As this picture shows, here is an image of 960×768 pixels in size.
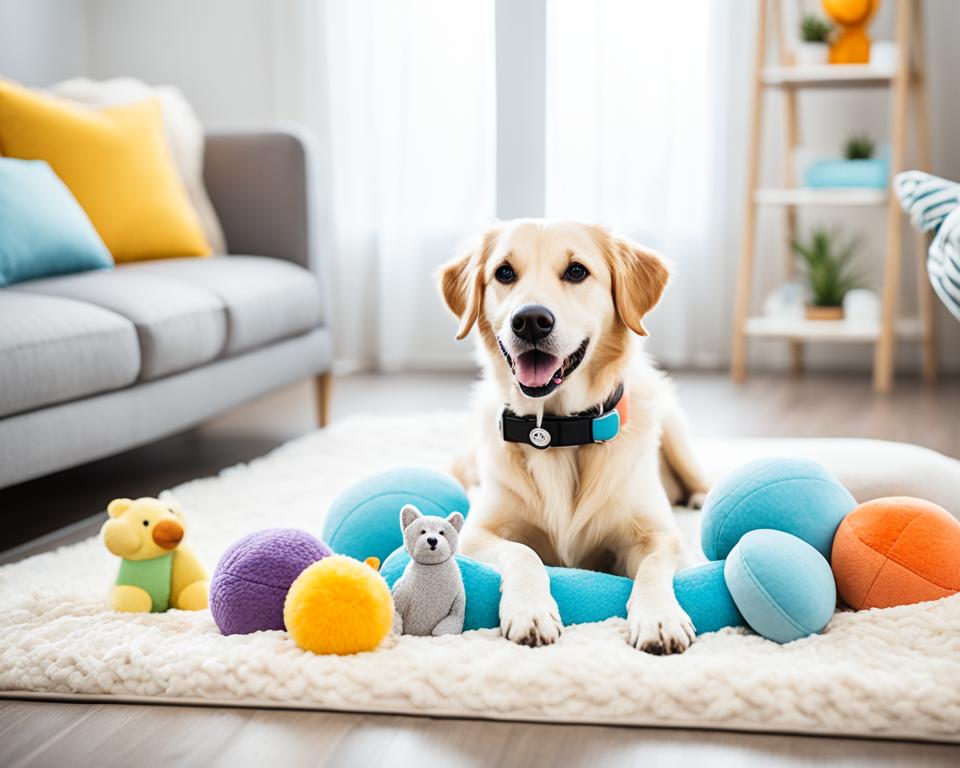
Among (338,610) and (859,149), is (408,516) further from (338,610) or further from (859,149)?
(859,149)

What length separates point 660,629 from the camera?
59.8 inches

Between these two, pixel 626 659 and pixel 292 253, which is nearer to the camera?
pixel 626 659

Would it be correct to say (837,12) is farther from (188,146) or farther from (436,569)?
(436,569)

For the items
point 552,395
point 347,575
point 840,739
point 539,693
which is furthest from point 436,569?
point 840,739

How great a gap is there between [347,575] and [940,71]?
153 inches

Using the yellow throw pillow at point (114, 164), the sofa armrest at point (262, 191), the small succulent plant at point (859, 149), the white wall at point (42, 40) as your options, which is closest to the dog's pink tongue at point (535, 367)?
the yellow throw pillow at point (114, 164)

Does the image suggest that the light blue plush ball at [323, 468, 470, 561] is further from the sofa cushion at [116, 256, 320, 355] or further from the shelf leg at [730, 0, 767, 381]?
the shelf leg at [730, 0, 767, 381]

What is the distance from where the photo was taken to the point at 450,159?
486cm

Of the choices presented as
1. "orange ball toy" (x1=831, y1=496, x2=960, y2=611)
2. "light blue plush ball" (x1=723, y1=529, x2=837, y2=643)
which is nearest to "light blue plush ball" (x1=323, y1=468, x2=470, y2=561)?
"light blue plush ball" (x1=723, y1=529, x2=837, y2=643)

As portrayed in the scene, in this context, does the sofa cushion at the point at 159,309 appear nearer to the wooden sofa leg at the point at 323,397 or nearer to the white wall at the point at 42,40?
the wooden sofa leg at the point at 323,397

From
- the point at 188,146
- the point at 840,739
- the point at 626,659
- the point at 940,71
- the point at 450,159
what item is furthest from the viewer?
the point at 450,159

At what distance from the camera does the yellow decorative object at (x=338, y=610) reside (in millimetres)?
1504

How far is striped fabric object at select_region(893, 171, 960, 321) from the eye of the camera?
6.94 feet

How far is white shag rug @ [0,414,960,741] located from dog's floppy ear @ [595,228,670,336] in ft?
1.76
